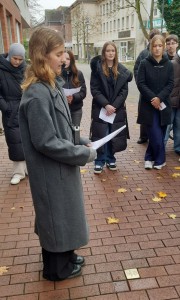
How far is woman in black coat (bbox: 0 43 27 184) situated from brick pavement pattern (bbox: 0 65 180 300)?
718 millimetres

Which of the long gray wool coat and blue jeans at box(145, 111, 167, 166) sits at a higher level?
the long gray wool coat

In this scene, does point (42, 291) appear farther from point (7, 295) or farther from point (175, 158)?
point (175, 158)

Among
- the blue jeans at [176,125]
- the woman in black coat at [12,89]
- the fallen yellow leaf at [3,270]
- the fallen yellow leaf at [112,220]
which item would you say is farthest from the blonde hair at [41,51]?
the blue jeans at [176,125]

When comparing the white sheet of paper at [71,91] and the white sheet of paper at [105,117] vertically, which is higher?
the white sheet of paper at [71,91]

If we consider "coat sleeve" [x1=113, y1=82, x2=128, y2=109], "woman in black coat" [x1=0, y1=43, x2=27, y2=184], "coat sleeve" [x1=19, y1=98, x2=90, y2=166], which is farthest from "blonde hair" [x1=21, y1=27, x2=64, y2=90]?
"coat sleeve" [x1=113, y1=82, x2=128, y2=109]

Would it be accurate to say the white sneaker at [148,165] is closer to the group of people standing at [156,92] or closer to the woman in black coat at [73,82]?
the group of people standing at [156,92]

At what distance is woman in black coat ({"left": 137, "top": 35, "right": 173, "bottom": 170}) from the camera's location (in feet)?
16.1

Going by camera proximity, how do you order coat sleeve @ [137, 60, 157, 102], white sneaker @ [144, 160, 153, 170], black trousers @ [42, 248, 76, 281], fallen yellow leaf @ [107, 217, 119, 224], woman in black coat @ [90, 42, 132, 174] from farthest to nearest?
1. white sneaker @ [144, 160, 153, 170]
2. coat sleeve @ [137, 60, 157, 102]
3. woman in black coat @ [90, 42, 132, 174]
4. fallen yellow leaf @ [107, 217, 119, 224]
5. black trousers @ [42, 248, 76, 281]

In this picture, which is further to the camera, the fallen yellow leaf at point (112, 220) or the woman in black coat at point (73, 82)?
the woman in black coat at point (73, 82)

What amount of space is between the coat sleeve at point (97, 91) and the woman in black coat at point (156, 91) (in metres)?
0.62

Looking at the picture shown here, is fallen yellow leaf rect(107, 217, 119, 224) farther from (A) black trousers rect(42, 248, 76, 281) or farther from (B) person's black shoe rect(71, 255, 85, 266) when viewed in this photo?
(A) black trousers rect(42, 248, 76, 281)

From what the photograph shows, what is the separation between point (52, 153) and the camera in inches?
85.7

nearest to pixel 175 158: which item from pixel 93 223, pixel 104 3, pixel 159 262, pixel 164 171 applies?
pixel 164 171

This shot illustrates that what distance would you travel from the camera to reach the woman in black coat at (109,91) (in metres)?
4.89
